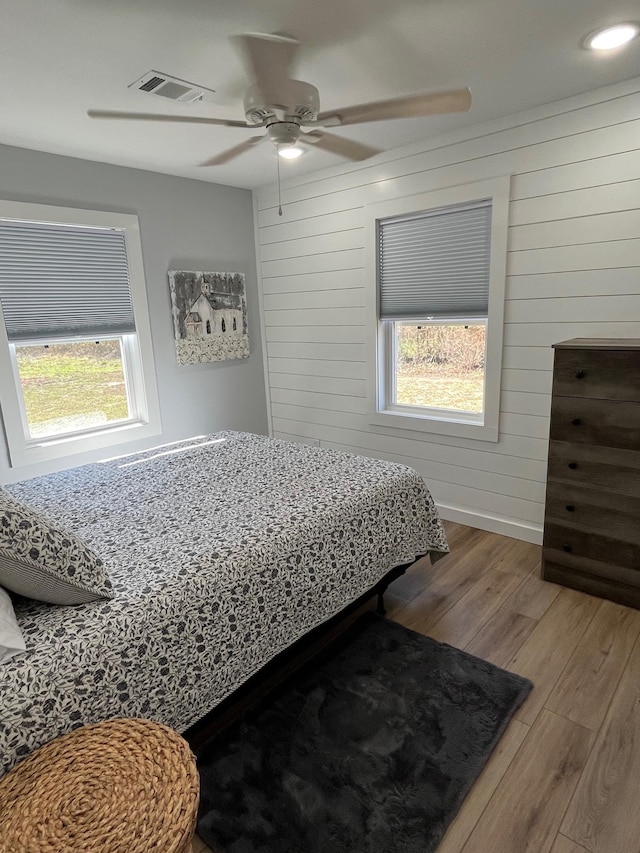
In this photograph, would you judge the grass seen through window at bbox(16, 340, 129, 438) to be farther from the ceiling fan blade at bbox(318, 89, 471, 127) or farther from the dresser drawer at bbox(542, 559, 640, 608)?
Result: the dresser drawer at bbox(542, 559, 640, 608)

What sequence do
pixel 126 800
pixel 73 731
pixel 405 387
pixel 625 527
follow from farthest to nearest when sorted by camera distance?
pixel 405 387, pixel 625 527, pixel 73 731, pixel 126 800

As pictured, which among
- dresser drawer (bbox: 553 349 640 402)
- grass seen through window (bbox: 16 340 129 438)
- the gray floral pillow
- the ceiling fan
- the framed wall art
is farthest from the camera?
the framed wall art

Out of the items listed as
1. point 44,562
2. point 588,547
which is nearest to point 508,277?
point 588,547

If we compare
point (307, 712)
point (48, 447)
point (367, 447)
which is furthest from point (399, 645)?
point (48, 447)

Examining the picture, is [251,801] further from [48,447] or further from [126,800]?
[48,447]

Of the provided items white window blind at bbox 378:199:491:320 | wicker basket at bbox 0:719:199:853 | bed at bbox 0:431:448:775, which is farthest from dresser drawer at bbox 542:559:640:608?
wicker basket at bbox 0:719:199:853

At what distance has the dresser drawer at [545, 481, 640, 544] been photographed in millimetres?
2361

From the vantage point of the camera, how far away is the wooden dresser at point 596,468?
7.51 feet

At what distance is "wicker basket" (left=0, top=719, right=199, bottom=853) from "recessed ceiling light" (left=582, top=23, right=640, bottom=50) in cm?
285

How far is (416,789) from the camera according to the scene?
5.16 feet

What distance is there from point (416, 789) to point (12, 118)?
3.47m

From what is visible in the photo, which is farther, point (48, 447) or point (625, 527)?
point (48, 447)

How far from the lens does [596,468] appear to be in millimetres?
2418

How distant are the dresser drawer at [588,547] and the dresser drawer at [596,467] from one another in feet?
0.85
